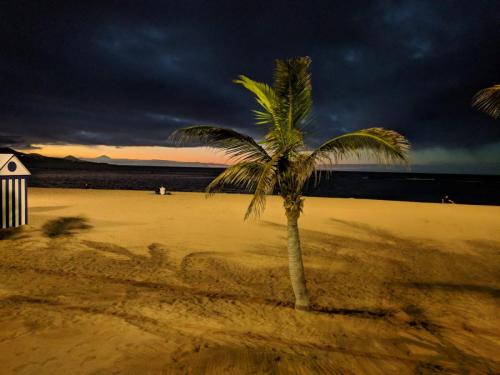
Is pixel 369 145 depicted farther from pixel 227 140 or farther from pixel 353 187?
pixel 353 187

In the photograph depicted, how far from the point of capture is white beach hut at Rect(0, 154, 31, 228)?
38.8 feet

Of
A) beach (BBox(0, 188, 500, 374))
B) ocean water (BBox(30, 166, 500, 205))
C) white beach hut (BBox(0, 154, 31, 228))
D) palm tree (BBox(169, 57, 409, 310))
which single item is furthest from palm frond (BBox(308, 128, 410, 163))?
ocean water (BBox(30, 166, 500, 205))

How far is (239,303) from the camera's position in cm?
633

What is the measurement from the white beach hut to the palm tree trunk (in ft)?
37.9

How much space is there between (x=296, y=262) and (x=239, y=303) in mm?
1543

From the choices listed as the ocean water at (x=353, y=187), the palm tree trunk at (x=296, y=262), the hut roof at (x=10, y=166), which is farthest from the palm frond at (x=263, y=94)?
the ocean water at (x=353, y=187)

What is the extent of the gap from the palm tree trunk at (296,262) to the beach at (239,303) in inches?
10.8

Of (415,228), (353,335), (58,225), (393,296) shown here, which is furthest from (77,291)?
(415,228)

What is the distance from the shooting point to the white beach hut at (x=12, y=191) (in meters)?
11.8

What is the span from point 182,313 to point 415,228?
43.5ft

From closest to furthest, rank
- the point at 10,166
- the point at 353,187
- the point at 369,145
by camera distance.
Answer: the point at 369,145 → the point at 10,166 → the point at 353,187

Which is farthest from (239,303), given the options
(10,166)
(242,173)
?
(10,166)

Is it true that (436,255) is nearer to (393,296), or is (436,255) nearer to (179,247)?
(393,296)

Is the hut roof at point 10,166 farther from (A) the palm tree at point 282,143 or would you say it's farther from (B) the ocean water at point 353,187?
(B) the ocean water at point 353,187
